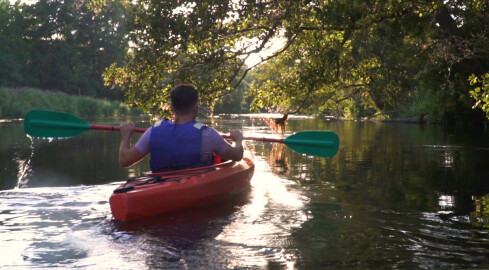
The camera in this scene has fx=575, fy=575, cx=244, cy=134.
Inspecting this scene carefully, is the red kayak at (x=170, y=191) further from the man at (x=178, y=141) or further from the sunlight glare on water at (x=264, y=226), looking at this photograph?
the sunlight glare on water at (x=264, y=226)

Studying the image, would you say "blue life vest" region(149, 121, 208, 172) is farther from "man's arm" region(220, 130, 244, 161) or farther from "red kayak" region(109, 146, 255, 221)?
"man's arm" region(220, 130, 244, 161)

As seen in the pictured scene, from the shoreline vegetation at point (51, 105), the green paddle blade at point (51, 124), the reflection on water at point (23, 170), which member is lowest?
the reflection on water at point (23, 170)

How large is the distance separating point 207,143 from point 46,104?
32.2m

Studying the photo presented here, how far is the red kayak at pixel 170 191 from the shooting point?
5.65 m

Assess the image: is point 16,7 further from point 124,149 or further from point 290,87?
point 124,149

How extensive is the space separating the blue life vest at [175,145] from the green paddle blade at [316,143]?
1.68 m

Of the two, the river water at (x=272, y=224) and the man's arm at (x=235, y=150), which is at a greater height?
the man's arm at (x=235, y=150)

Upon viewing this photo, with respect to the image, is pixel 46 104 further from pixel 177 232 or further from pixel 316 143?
pixel 177 232

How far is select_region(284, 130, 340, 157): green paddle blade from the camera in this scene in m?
7.39

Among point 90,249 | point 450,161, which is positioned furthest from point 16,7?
point 90,249

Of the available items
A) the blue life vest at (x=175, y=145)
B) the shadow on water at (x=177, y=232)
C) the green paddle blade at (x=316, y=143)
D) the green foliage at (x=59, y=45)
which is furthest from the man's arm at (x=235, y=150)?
the green foliage at (x=59, y=45)

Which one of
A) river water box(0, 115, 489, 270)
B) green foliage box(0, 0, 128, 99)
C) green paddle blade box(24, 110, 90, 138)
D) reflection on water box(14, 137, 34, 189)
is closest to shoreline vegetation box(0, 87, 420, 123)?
green foliage box(0, 0, 128, 99)

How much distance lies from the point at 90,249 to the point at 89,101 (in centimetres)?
3769

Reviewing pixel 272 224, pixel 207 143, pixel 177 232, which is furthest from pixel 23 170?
pixel 272 224
